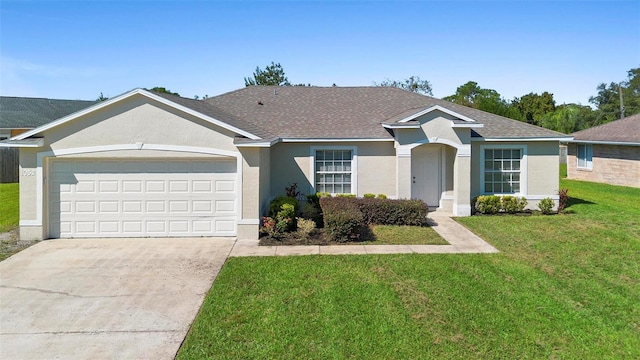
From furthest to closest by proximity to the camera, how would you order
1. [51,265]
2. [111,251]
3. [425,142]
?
1. [425,142]
2. [111,251]
3. [51,265]

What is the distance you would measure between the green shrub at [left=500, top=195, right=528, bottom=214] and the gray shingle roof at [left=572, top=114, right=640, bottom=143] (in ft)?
40.8

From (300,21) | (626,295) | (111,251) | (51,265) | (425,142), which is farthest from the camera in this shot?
(300,21)

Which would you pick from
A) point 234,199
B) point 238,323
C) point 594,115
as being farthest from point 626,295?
point 594,115

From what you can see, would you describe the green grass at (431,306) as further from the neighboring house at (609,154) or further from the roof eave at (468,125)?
the neighboring house at (609,154)

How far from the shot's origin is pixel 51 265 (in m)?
10.9

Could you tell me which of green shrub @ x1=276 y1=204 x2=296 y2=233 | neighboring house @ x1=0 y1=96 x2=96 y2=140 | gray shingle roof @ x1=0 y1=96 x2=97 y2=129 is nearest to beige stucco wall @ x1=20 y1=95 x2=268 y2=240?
green shrub @ x1=276 y1=204 x2=296 y2=233

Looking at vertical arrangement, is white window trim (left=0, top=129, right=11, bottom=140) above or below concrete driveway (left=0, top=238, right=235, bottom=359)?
above

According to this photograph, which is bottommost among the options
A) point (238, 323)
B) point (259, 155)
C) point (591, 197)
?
point (238, 323)

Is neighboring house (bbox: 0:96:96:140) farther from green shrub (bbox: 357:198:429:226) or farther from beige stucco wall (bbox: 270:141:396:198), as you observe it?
green shrub (bbox: 357:198:429:226)

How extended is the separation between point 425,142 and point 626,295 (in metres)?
8.71

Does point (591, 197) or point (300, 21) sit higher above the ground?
point (300, 21)

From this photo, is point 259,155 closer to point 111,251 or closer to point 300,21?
point 111,251

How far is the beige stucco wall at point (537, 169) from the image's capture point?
17.6 m

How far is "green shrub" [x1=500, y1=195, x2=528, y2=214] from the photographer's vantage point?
17.1 metres
